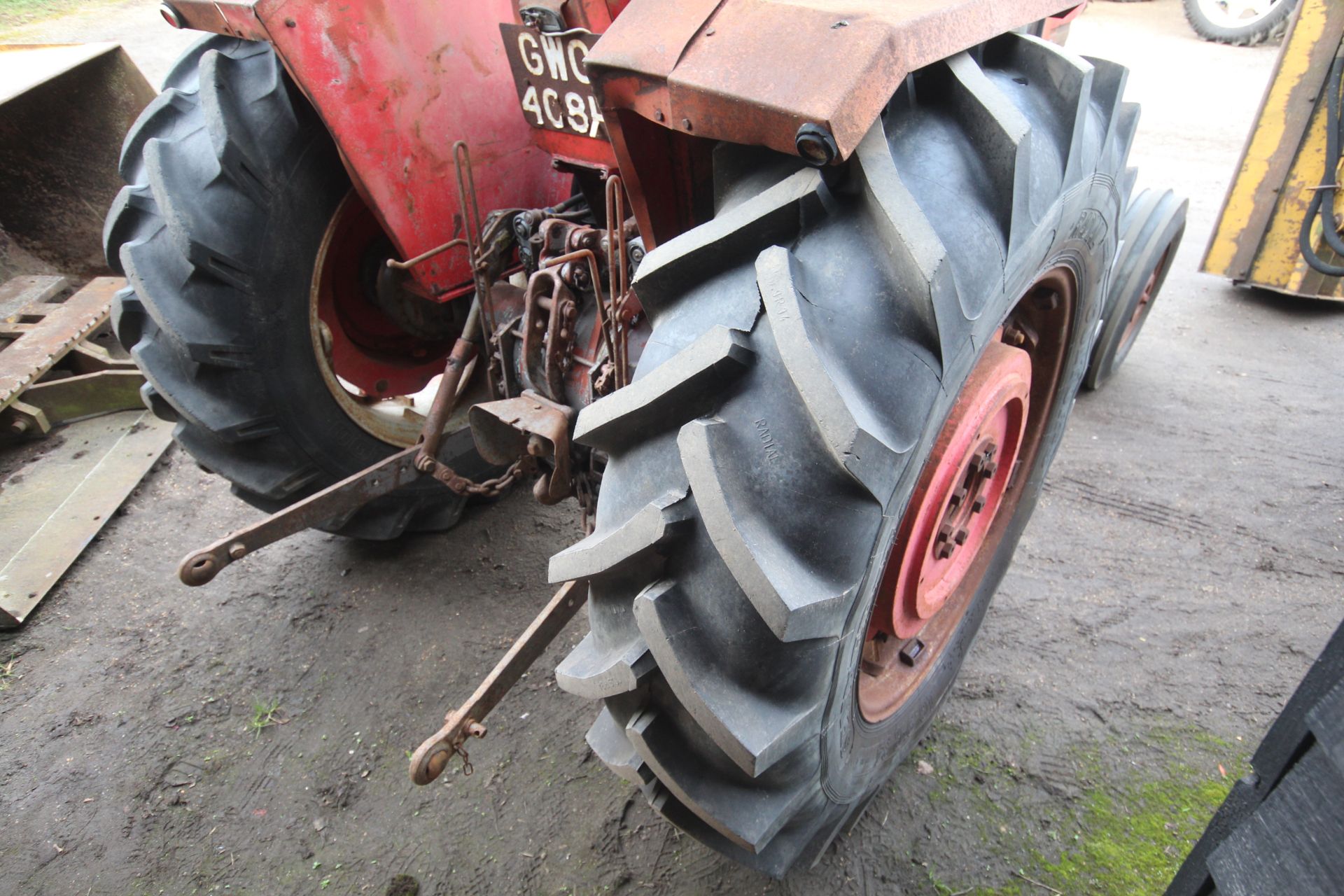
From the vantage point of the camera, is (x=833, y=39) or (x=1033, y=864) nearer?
(x=833, y=39)

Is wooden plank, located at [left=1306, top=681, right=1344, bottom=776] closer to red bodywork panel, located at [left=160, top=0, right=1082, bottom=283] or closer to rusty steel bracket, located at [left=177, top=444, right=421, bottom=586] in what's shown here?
red bodywork panel, located at [left=160, top=0, right=1082, bottom=283]

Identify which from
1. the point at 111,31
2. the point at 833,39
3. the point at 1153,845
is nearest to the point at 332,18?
the point at 833,39

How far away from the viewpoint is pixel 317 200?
71.4 inches

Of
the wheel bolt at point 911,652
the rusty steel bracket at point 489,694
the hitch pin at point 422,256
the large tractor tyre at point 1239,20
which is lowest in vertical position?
the large tractor tyre at point 1239,20

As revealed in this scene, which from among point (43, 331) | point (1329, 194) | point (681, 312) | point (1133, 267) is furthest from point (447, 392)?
point (1329, 194)

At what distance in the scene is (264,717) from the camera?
1984 mm

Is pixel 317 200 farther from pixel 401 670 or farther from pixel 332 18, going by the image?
pixel 401 670

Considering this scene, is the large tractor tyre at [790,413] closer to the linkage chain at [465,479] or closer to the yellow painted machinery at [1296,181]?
the linkage chain at [465,479]

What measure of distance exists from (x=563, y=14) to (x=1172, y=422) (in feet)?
9.03

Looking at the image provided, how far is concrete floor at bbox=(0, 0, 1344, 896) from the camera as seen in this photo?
5.43ft

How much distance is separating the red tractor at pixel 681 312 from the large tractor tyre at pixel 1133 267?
154 centimetres

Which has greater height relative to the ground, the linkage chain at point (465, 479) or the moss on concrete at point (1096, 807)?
the linkage chain at point (465, 479)

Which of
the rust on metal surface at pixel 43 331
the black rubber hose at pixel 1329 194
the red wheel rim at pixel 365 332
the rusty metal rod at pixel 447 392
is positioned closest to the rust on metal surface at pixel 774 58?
the rusty metal rod at pixel 447 392

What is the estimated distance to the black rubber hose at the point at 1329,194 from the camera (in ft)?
11.3
